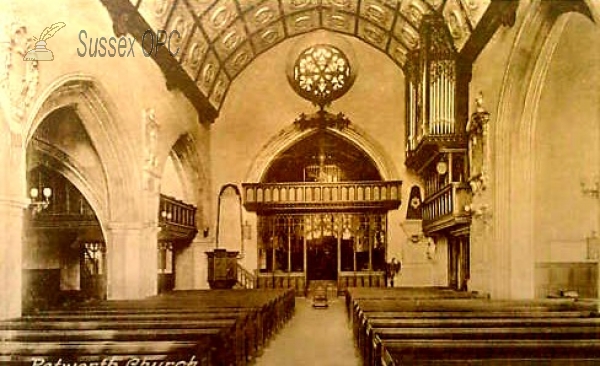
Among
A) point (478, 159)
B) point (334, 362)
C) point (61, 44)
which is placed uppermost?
point (61, 44)

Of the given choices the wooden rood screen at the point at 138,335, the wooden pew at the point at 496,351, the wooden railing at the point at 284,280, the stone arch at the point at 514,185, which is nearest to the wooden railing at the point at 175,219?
the wooden railing at the point at 284,280

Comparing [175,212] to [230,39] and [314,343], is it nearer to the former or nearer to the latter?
[230,39]

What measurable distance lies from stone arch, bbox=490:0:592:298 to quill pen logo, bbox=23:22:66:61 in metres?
7.19

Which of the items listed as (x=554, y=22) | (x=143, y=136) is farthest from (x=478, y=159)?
(x=143, y=136)

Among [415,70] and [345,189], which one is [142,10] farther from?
[345,189]

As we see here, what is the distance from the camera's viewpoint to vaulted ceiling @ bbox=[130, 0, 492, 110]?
14.5 metres

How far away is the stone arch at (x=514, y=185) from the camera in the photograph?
38.7ft

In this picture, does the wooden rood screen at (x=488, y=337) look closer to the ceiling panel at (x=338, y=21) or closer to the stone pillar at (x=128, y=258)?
the stone pillar at (x=128, y=258)

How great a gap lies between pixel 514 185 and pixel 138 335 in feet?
26.0

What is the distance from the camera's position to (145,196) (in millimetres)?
14094

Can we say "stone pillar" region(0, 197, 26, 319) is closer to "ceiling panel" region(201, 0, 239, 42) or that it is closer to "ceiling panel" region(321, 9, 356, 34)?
"ceiling panel" region(201, 0, 239, 42)

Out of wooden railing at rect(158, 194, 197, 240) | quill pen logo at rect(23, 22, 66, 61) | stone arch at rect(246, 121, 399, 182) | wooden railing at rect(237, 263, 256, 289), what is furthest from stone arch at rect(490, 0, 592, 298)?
wooden railing at rect(237, 263, 256, 289)

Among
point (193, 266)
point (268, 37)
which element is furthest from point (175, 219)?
point (268, 37)

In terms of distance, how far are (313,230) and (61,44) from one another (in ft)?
41.1
